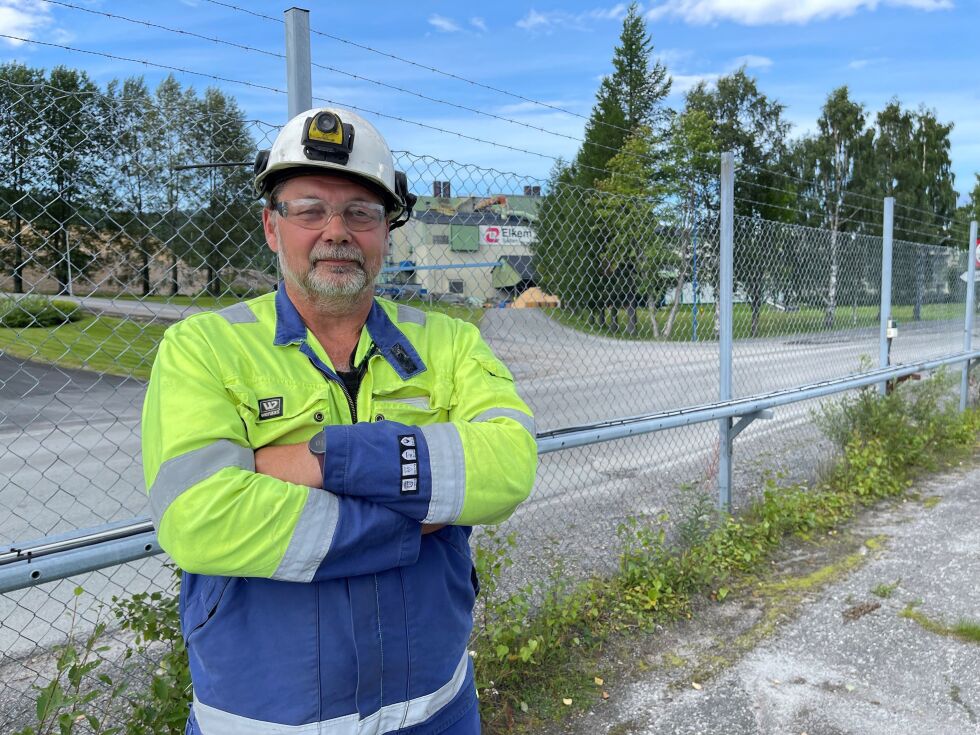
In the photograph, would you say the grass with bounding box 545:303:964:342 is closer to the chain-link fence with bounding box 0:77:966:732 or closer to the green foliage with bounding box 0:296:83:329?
the chain-link fence with bounding box 0:77:966:732

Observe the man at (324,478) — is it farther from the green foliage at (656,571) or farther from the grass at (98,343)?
→ the green foliage at (656,571)

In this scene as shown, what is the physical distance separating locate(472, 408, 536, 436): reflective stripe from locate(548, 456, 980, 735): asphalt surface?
5.93 feet

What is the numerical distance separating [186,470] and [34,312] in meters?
0.96

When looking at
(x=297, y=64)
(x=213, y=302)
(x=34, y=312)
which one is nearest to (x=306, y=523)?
(x=34, y=312)

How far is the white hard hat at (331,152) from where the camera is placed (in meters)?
1.71

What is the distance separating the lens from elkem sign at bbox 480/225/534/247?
3246 millimetres

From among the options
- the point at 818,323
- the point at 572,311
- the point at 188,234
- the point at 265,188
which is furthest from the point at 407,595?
the point at 818,323

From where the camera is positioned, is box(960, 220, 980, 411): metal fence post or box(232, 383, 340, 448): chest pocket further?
box(960, 220, 980, 411): metal fence post

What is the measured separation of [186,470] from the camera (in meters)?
1.49

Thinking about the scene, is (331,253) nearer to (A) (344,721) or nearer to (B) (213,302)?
(B) (213,302)

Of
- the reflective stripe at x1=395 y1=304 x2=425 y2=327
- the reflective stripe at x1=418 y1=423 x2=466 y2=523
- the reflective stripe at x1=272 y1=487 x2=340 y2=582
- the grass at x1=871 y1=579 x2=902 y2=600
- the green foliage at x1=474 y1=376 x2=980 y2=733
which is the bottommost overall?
the grass at x1=871 y1=579 x2=902 y2=600

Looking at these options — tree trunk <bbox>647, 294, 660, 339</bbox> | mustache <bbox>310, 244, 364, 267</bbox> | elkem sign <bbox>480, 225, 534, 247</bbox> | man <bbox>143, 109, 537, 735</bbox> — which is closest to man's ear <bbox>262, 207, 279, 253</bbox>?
man <bbox>143, 109, 537, 735</bbox>

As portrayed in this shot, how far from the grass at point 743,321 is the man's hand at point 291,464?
2.29m

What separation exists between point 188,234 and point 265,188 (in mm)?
681
